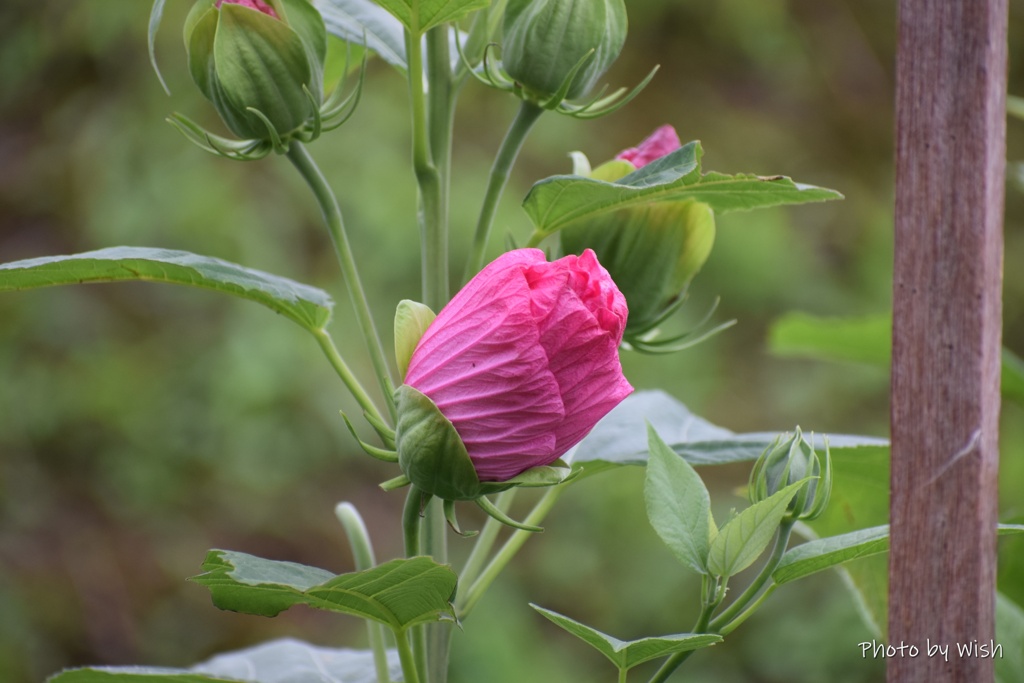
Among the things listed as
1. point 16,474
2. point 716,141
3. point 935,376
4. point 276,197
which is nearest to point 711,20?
point 716,141

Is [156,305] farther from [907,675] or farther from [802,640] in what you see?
[907,675]

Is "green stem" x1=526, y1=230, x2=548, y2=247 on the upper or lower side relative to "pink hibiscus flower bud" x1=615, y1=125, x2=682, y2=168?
lower

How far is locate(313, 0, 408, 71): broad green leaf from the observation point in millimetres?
425

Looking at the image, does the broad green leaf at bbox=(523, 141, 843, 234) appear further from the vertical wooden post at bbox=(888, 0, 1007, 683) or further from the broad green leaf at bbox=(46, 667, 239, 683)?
the broad green leaf at bbox=(46, 667, 239, 683)

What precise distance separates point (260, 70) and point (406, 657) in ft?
0.69

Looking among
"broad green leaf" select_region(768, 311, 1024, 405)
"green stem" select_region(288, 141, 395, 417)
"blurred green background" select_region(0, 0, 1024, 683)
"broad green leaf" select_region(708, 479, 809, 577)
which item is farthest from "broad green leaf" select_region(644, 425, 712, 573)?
"blurred green background" select_region(0, 0, 1024, 683)

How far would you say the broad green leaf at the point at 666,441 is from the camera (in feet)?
1.28

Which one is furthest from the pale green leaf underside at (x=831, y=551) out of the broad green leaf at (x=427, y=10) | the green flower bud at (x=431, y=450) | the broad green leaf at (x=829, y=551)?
the broad green leaf at (x=427, y=10)

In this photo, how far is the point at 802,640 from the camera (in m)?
1.33

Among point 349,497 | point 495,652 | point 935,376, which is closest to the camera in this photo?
point 935,376

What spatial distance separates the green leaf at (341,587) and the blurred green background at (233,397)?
3.18 feet

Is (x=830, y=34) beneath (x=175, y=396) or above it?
above

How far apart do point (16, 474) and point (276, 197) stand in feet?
1.82

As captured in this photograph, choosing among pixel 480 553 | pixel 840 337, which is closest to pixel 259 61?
pixel 480 553
